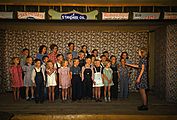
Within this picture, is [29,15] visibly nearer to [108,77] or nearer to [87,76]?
[87,76]

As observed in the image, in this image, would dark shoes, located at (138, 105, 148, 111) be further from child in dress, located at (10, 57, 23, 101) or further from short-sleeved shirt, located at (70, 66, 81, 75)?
child in dress, located at (10, 57, 23, 101)

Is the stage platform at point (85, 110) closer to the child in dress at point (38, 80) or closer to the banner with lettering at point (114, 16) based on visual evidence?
the child in dress at point (38, 80)

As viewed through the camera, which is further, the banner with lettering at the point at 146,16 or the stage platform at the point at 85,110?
the banner with lettering at the point at 146,16

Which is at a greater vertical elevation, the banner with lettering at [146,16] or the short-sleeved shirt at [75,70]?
the banner with lettering at [146,16]

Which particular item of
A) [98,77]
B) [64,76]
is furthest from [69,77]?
[98,77]

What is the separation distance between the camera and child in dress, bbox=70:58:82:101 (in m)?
7.44

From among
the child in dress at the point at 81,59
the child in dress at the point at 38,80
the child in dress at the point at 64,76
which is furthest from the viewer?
the child in dress at the point at 81,59

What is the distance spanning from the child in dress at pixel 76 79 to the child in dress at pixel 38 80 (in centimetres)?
112

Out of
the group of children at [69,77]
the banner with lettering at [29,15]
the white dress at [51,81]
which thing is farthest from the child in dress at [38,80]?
the banner with lettering at [29,15]

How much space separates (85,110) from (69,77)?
157cm

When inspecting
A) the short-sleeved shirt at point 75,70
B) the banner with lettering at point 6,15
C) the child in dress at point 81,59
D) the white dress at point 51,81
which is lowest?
the white dress at point 51,81

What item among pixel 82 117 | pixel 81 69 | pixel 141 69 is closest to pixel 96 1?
pixel 81 69

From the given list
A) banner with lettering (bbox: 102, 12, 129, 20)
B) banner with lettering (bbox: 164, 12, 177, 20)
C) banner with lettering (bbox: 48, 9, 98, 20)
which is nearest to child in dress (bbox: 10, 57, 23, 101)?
banner with lettering (bbox: 48, 9, 98, 20)

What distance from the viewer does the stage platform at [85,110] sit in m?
5.95
